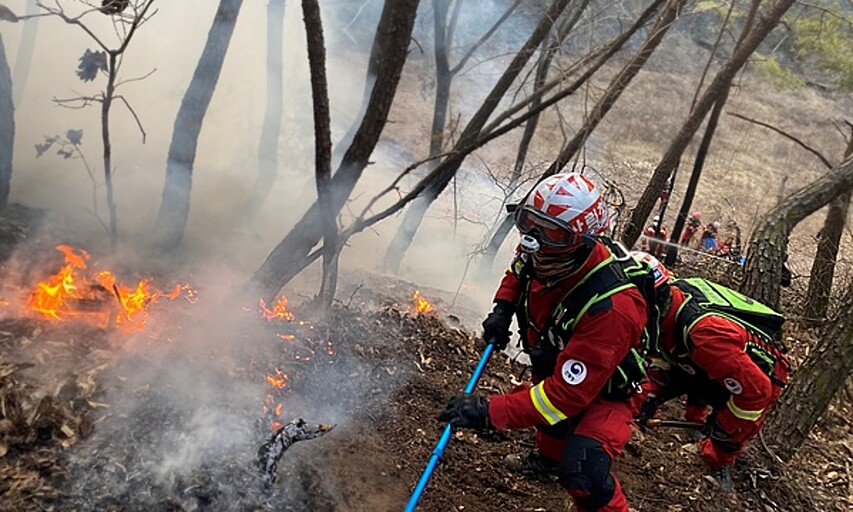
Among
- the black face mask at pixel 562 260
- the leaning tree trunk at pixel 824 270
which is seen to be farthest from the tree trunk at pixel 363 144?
the leaning tree trunk at pixel 824 270

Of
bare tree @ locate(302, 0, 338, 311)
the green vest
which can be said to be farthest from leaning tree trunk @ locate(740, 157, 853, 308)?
bare tree @ locate(302, 0, 338, 311)

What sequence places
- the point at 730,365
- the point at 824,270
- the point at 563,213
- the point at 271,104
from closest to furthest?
1. the point at 563,213
2. the point at 730,365
3. the point at 824,270
4. the point at 271,104

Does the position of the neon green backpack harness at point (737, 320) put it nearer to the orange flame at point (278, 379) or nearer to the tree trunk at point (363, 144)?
the tree trunk at point (363, 144)

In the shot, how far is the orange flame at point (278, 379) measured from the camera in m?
5.00

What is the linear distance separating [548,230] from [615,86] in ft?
15.6

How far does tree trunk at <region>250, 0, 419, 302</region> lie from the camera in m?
4.72

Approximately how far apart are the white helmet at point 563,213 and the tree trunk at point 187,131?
549 centimetres

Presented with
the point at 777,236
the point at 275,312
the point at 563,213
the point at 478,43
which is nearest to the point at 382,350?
the point at 275,312

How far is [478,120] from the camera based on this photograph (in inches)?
291

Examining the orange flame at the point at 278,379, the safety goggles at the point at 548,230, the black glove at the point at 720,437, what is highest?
the safety goggles at the point at 548,230

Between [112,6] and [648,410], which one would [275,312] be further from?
[648,410]

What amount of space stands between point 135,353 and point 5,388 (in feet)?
3.53

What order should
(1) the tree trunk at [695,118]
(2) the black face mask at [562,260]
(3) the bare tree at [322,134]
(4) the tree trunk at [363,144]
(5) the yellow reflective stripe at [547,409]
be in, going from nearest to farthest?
(5) the yellow reflective stripe at [547,409]
(2) the black face mask at [562,260]
(3) the bare tree at [322,134]
(4) the tree trunk at [363,144]
(1) the tree trunk at [695,118]

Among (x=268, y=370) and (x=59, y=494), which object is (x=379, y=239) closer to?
(x=268, y=370)
